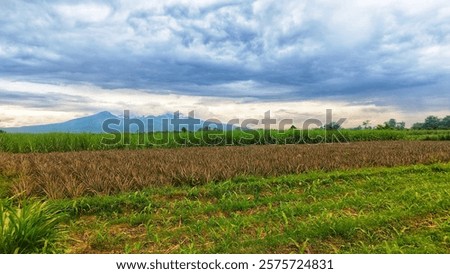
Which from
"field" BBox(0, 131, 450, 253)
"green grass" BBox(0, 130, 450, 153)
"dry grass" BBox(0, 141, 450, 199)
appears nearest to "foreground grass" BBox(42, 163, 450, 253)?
"field" BBox(0, 131, 450, 253)

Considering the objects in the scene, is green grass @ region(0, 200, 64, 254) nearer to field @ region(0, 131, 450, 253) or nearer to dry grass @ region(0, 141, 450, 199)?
field @ region(0, 131, 450, 253)

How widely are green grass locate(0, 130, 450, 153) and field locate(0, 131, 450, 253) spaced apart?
7687 mm

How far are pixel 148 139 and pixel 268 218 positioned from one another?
551 inches

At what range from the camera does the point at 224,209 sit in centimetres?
602

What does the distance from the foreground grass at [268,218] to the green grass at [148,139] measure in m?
11.4

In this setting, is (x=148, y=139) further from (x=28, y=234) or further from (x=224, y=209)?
(x=28, y=234)

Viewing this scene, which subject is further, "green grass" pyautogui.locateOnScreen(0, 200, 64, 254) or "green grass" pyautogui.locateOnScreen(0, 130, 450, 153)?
"green grass" pyautogui.locateOnScreen(0, 130, 450, 153)

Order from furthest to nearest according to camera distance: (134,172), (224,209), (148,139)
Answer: (148,139) → (134,172) → (224,209)

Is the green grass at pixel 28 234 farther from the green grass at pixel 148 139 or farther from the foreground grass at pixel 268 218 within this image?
the green grass at pixel 148 139

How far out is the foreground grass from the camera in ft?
15.0

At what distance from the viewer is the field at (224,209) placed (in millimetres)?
4555

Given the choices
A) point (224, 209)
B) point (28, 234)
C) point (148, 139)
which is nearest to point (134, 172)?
point (224, 209)

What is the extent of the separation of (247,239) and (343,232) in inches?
49.3

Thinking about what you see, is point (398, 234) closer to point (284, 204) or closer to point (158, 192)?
point (284, 204)
